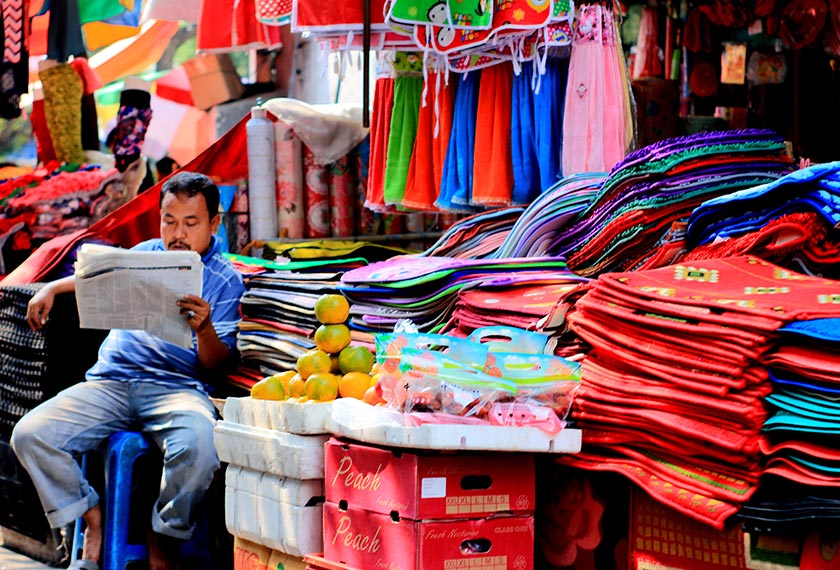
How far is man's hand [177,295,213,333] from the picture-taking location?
15.3ft

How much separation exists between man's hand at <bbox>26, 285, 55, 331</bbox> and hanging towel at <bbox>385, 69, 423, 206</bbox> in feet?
4.84

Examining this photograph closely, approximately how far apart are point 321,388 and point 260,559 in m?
0.58

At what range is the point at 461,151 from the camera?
208 inches

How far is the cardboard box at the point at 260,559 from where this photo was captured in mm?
3703

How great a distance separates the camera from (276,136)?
20.3 ft

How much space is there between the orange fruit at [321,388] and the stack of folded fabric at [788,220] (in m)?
1.14

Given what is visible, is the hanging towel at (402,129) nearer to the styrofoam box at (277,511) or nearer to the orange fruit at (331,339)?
the orange fruit at (331,339)

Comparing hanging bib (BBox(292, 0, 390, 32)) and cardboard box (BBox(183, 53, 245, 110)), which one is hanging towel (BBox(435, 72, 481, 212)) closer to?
hanging bib (BBox(292, 0, 390, 32))

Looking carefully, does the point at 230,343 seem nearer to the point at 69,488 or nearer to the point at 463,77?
the point at 69,488

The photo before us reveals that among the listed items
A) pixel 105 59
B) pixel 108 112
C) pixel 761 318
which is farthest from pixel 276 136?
pixel 108 112

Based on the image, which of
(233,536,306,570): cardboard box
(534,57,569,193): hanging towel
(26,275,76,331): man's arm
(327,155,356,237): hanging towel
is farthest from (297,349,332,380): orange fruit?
(327,155,356,237): hanging towel

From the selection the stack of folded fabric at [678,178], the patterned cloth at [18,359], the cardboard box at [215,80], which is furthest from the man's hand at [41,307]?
the cardboard box at [215,80]

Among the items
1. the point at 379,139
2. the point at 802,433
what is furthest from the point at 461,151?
the point at 802,433

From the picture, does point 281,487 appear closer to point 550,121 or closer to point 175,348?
point 175,348
